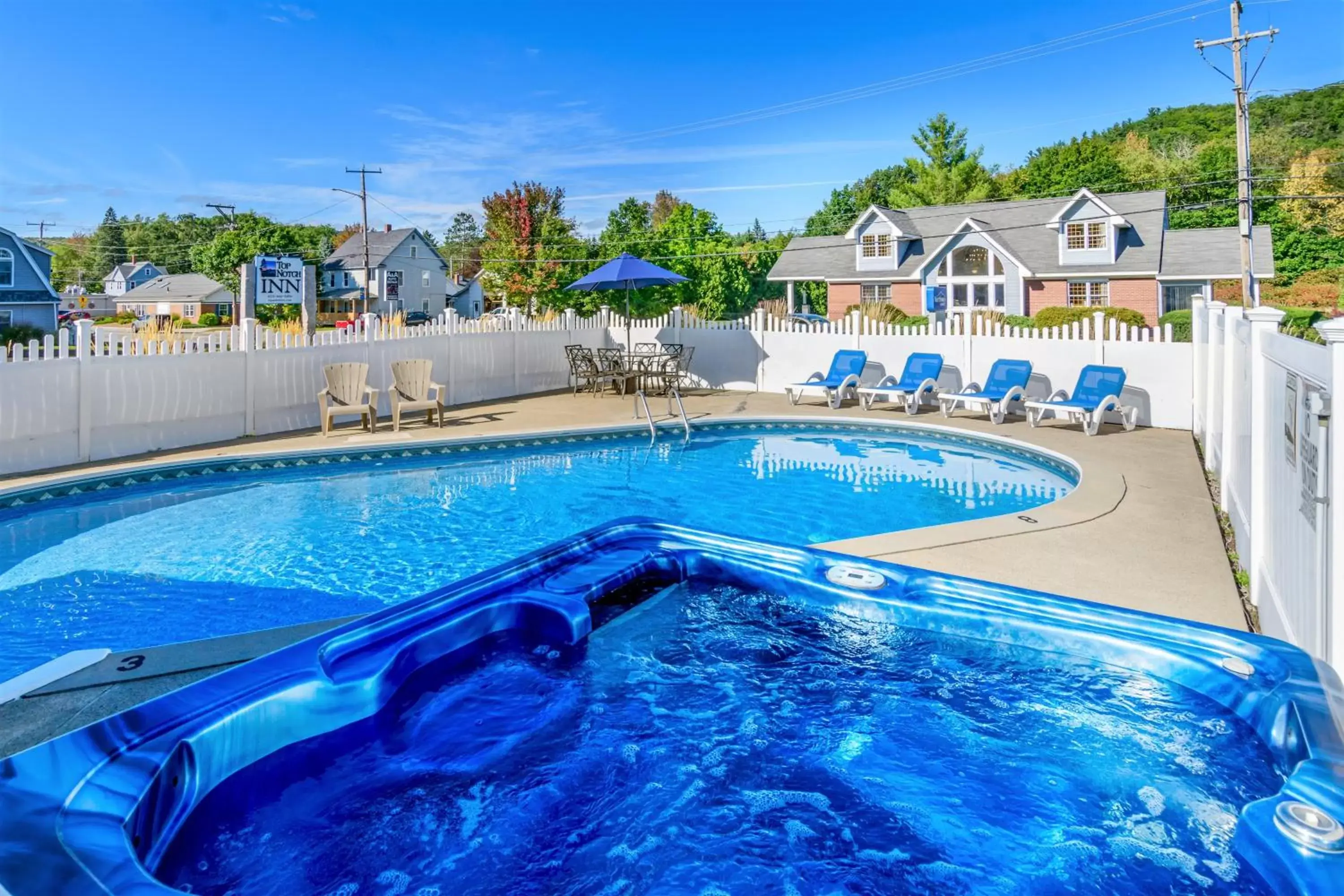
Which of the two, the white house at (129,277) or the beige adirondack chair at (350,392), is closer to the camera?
the beige adirondack chair at (350,392)

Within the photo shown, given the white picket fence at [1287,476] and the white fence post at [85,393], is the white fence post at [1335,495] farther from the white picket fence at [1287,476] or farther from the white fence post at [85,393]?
the white fence post at [85,393]

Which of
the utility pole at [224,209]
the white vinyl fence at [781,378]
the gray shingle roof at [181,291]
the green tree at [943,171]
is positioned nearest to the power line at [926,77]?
the green tree at [943,171]

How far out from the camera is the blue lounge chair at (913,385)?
1238 centimetres

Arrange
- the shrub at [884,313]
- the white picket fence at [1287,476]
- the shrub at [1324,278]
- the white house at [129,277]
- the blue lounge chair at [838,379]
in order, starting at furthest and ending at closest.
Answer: the white house at [129,277] → the shrub at [1324,278] → the shrub at [884,313] → the blue lounge chair at [838,379] → the white picket fence at [1287,476]

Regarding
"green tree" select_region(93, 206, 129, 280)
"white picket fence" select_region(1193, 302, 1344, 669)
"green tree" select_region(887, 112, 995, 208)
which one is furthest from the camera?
"green tree" select_region(93, 206, 129, 280)

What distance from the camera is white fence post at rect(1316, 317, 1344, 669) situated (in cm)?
→ 224

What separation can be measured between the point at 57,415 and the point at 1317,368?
33.8ft

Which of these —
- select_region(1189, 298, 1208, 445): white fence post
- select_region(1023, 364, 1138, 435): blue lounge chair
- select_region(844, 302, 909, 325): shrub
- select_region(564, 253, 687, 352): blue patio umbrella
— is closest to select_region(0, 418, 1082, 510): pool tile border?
select_region(1023, 364, 1138, 435): blue lounge chair

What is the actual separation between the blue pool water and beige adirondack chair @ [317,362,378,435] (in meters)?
7.12

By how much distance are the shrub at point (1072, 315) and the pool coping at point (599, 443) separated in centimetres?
1631

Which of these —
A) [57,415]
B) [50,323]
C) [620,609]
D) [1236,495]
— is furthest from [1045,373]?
[50,323]

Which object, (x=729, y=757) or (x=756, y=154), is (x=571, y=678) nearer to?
(x=729, y=757)

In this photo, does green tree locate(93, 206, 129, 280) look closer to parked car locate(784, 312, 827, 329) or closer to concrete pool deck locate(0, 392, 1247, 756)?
parked car locate(784, 312, 827, 329)

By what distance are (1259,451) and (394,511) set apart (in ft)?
21.2
